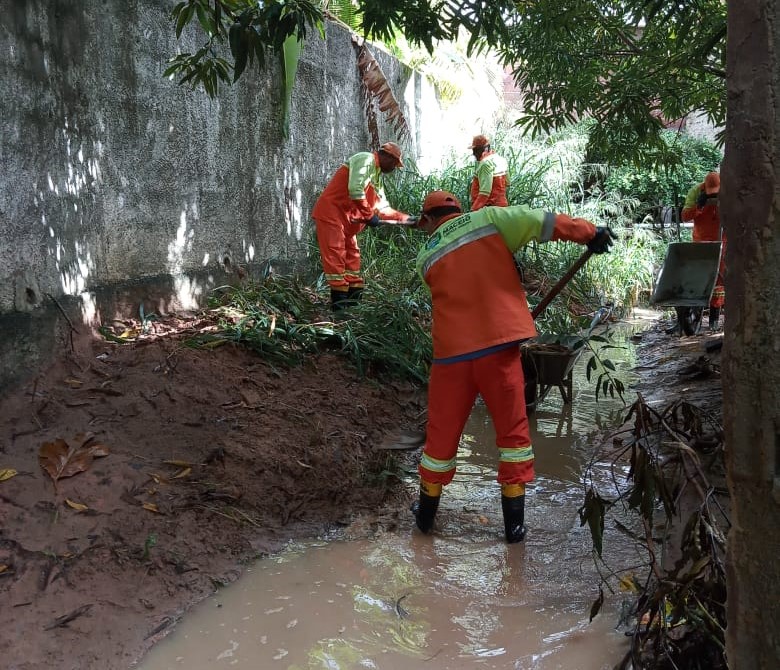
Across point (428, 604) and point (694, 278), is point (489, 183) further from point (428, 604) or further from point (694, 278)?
point (428, 604)

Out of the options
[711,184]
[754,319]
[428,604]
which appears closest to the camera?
[754,319]

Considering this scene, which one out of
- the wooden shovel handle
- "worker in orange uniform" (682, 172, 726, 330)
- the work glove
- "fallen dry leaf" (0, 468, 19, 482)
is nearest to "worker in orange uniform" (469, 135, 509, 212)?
"worker in orange uniform" (682, 172, 726, 330)

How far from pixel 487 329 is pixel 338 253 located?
3302mm

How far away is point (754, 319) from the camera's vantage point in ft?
4.65

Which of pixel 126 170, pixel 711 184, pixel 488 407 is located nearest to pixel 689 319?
pixel 711 184

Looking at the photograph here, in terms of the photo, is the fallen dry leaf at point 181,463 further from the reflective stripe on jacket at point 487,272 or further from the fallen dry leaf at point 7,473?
the reflective stripe on jacket at point 487,272

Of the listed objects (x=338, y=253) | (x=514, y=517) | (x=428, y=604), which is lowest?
(x=428, y=604)

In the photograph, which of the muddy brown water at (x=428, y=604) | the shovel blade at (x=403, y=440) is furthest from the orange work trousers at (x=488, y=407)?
the shovel blade at (x=403, y=440)

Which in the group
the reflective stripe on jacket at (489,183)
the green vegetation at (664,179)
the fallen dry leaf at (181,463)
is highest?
the green vegetation at (664,179)

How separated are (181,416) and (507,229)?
6.86ft

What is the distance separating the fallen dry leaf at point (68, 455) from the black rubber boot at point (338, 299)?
9.59 feet

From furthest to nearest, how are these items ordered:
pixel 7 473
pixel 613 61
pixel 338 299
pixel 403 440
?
pixel 338 299, pixel 613 61, pixel 403 440, pixel 7 473

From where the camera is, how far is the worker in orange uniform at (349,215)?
250 inches

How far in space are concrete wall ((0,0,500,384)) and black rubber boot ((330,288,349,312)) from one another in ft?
2.95
